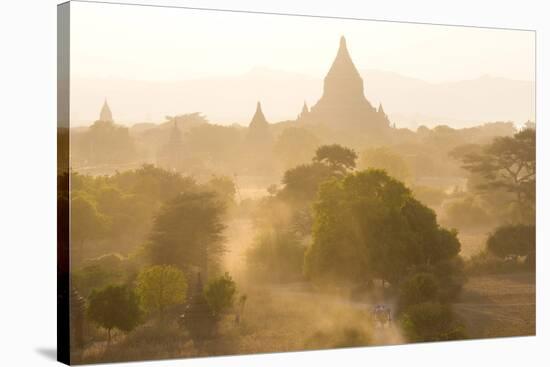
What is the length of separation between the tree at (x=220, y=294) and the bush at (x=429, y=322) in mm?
2347

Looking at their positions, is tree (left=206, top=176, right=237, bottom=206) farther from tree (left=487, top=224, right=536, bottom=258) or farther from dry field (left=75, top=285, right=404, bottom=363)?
A: tree (left=487, top=224, right=536, bottom=258)

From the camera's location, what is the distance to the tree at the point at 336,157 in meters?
16.0

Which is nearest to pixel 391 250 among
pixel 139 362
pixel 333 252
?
pixel 333 252

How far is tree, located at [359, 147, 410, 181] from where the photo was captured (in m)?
16.2

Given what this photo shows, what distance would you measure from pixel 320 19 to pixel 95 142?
3.32 meters

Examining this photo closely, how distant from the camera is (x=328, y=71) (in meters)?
16.0

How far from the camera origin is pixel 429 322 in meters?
16.3

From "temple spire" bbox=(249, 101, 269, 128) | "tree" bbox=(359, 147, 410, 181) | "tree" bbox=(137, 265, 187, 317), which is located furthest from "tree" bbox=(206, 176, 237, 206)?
"tree" bbox=(359, 147, 410, 181)

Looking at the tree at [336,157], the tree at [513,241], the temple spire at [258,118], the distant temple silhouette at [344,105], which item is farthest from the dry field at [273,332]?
the distant temple silhouette at [344,105]

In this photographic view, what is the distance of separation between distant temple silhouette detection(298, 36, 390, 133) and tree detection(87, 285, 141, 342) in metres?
3.11

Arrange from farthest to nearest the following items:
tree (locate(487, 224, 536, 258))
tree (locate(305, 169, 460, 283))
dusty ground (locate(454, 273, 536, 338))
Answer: tree (locate(487, 224, 536, 258)), dusty ground (locate(454, 273, 536, 338)), tree (locate(305, 169, 460, 283))

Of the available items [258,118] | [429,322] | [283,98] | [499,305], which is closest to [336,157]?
[283,98]

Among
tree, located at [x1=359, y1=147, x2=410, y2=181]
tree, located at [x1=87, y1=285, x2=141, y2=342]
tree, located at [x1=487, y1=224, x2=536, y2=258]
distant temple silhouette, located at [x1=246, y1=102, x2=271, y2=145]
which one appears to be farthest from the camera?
tree, located at [x1=487, y1=224, x2=536, y2=258]

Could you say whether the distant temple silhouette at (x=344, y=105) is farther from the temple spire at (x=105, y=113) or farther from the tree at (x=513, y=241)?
the temple spire at (x=105, y=113)
